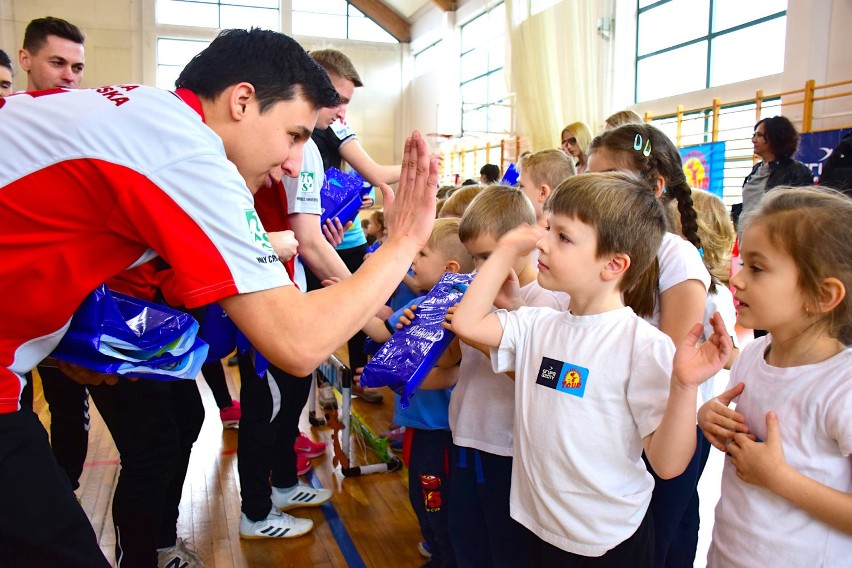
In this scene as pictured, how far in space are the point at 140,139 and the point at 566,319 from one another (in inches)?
37.3

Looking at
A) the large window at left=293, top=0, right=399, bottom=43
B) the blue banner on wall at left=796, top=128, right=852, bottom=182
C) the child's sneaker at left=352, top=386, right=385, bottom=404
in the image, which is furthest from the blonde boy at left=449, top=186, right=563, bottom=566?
the large window at left=293, top=0, right=399, bottom=43

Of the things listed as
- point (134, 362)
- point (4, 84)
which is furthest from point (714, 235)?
point (4, 84)

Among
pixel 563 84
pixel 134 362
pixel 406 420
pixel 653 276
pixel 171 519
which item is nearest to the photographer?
pixel 134 362

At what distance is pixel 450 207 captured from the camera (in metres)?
2.81

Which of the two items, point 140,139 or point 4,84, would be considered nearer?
point 140,139

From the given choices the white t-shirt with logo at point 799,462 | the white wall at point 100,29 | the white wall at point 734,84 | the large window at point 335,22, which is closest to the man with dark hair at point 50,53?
the white t-shirt with logo at point 799,462

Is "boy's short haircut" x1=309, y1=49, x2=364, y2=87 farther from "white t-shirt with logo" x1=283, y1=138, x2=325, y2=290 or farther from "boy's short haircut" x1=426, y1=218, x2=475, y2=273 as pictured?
"boy's short haircut" x1=426, y1=218, x2=475, y2=273

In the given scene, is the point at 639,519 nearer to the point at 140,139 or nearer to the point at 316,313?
the point at 316,313

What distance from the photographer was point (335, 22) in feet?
57.3

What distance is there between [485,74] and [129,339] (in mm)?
13760

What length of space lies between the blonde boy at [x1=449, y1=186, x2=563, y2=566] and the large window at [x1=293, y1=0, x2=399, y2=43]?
652 inches

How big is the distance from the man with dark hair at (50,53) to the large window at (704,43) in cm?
715

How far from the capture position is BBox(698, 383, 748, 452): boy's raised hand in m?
1.31

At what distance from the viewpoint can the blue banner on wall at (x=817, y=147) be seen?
6195 mm
